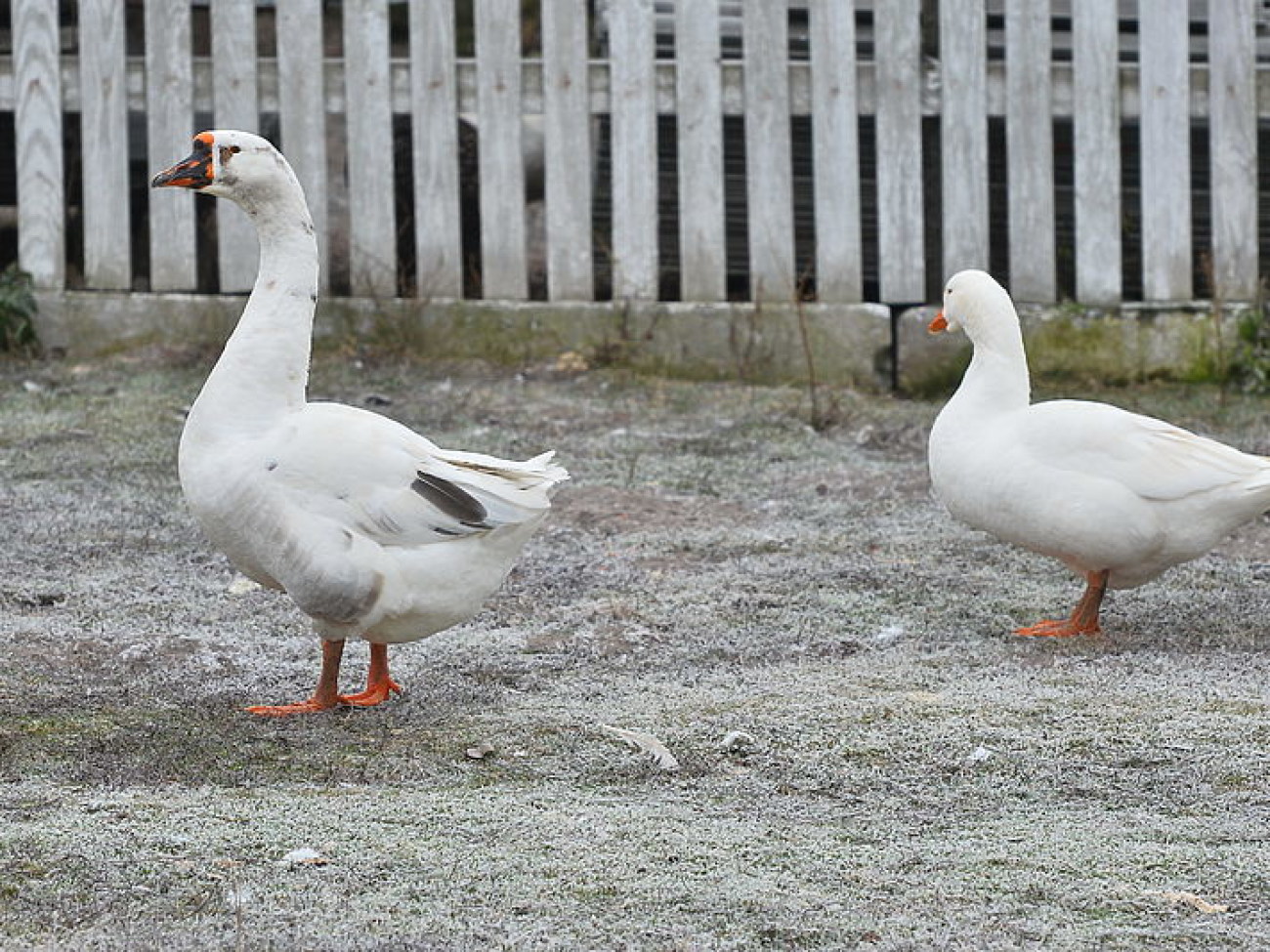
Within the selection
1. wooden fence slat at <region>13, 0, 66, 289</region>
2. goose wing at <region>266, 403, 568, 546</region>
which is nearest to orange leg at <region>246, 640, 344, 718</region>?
goose wing at <region>266, 403, 568, 546</region>

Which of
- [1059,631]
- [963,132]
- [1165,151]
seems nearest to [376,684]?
[1059,631]

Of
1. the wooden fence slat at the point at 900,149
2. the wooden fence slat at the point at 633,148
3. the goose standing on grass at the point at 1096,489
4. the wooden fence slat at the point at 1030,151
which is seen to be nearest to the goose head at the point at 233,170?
the goose standing on grass at the point at 1096,489

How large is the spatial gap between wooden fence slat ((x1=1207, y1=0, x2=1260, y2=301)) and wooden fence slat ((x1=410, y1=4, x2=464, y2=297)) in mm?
3575

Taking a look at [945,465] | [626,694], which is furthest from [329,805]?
[945,465]

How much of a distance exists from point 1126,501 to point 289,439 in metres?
2.25

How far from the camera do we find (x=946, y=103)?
888cm

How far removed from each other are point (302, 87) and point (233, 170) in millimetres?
4653

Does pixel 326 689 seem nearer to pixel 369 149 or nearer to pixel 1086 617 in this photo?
pixel 1086 617

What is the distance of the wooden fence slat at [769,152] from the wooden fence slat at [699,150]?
149 mm

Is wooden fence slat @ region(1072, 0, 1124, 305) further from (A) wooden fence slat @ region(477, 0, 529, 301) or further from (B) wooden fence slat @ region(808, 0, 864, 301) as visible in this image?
(A) wooden fence slat @ region(477, 0, 529, 301)

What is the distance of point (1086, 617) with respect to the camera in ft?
17.0

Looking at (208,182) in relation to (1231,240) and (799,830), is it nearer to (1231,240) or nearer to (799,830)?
(799,830)

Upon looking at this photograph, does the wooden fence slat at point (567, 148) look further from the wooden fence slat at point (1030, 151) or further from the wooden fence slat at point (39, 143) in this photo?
the wooden fence slat at point (39, 143)

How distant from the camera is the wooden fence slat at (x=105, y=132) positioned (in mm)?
8984
